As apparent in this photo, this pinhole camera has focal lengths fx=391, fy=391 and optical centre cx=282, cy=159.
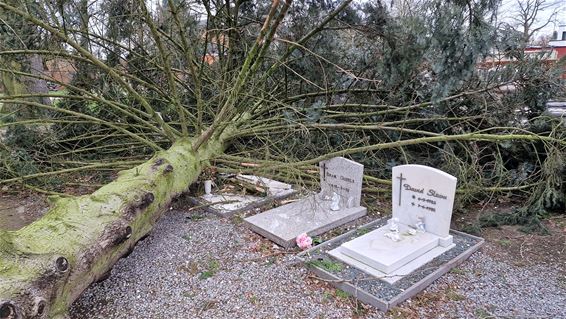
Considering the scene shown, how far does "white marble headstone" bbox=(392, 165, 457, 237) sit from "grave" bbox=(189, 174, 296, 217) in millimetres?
1418

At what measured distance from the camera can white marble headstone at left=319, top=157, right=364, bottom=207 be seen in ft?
12.7

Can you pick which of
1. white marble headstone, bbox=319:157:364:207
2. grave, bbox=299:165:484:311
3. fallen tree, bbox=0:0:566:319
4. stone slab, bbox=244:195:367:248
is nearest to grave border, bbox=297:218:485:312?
grave, bbox=299:165:484:311

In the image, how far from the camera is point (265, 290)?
2.60 meters

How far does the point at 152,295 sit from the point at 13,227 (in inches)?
91.0

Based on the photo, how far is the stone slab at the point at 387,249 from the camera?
2748 mm

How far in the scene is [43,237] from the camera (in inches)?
85.3

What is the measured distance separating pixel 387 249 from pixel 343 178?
1201 mm

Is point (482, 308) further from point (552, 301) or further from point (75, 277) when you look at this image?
point (75, 277)

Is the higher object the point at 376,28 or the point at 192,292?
the point at 376,28

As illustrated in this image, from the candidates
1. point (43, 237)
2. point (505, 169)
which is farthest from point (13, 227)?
point (505, 169)

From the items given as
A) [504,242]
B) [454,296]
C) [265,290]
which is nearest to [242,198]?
[265,290]

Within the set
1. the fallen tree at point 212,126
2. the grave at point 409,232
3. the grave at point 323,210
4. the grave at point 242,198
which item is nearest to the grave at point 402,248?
the grave at point 409,232

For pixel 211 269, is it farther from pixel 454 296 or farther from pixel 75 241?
pixel 454 296

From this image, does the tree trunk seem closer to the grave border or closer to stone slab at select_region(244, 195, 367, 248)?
stone slab at select_region(244, 195, 367, 248)
